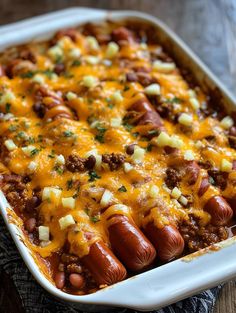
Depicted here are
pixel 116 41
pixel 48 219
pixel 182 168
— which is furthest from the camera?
pixel 116 41

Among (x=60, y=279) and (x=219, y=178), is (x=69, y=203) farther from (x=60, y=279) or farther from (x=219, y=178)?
(x=219, y=178)

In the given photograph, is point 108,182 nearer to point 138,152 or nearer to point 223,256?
point 138,152

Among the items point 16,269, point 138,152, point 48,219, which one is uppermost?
point 138,152

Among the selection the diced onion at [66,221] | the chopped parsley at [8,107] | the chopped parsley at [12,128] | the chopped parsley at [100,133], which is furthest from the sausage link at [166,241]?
the chopped parsley at [8,107]

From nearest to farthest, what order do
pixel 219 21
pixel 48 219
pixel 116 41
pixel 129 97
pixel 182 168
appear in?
pixel 48 219 < pixel 182 168 < pixel 129 97 < pixel 116 41 < pixel 219 21

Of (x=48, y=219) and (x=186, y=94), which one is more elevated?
(x=186, y=94)

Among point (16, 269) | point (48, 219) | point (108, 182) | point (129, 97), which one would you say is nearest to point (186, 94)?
Result: point (129, 97)

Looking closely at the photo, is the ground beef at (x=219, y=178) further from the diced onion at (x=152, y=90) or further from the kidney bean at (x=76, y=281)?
the kidney bean at (x=76, y=281)
